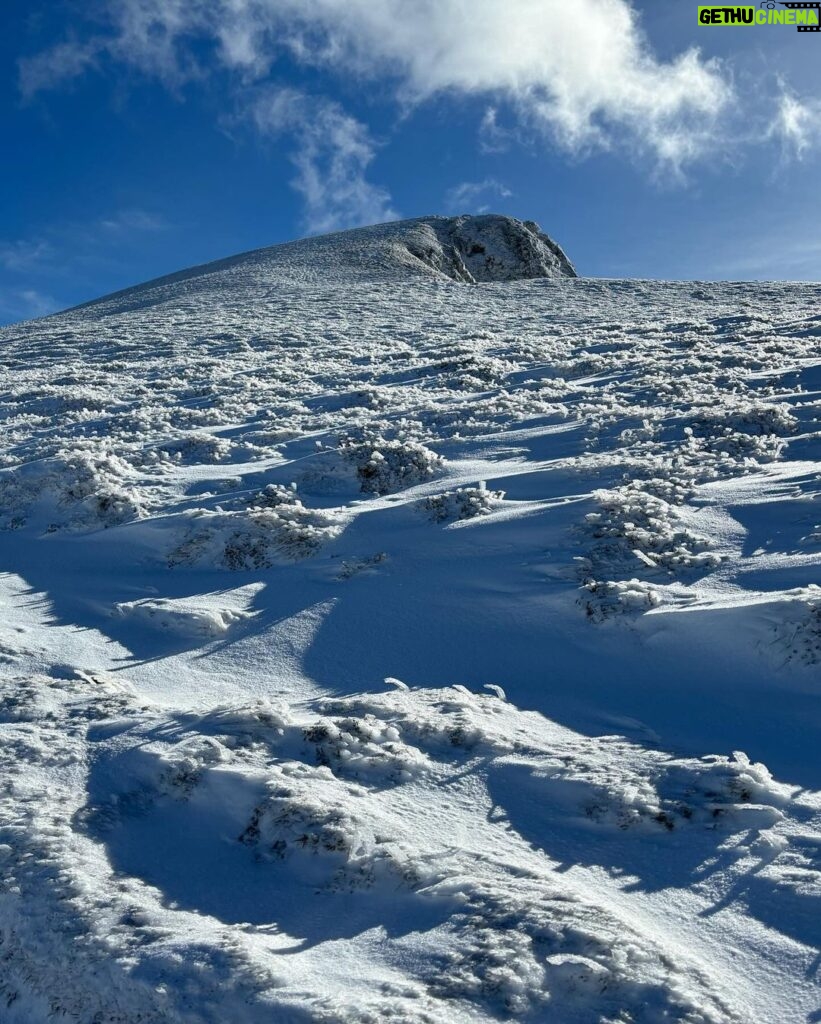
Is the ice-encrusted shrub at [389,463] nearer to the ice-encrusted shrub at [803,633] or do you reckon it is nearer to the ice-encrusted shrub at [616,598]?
the ice-encrusted shrub at [616,598]

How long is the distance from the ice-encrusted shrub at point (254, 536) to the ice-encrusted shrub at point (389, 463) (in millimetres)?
1157

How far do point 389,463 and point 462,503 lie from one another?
1805 mm

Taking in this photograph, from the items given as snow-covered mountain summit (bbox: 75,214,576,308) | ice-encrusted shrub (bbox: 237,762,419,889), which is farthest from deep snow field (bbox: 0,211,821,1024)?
snow-covered mountain summit (bbox: 75,214,576,308)

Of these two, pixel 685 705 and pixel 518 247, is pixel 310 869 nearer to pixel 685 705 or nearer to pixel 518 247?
pixel 685 705

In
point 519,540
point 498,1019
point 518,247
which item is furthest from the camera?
point 518,247

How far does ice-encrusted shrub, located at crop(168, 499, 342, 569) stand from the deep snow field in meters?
0.04

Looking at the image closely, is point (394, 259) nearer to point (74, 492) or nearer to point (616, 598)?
point (74, 492)

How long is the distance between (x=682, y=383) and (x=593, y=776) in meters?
9.75

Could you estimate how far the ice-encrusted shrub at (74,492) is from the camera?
790 centimetres

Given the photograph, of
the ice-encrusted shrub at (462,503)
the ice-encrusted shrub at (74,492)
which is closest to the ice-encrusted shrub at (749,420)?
the ice-encrusted shrub at (462,503)

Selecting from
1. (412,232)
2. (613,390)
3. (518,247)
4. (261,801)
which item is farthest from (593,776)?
(518,247)

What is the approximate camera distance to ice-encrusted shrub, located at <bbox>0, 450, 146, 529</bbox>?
311 inches

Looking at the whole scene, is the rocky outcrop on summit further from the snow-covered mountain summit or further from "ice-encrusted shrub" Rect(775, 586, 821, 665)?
"ice-encrusted shrub" Rect(775, 586, 821, 665)

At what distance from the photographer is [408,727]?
13.5 ft
